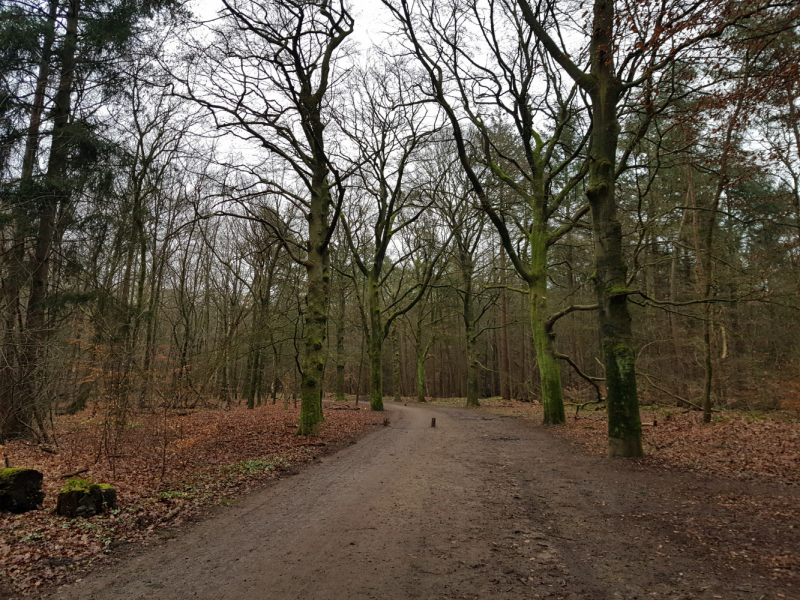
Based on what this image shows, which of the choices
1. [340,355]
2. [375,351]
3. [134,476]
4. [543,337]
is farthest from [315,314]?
[340,355]

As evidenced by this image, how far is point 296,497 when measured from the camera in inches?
254

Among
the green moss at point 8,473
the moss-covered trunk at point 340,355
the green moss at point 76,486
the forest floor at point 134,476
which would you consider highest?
the moss-covered trunk at point 340,355

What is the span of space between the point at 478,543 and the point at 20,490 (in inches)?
218

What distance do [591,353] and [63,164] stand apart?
27.2m

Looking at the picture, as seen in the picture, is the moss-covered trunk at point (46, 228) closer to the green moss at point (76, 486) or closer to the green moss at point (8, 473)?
the green moss at point (8, 473)

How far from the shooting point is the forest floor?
168 inches

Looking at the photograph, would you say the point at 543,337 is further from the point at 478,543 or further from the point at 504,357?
the point at 504,357

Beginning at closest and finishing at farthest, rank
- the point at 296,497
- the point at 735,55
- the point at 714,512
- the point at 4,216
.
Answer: the point at 714,512 → the point at 296,497 → the point at 735,55 → the point at 4,216

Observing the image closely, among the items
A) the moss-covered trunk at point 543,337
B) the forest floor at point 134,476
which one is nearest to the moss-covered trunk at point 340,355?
the forest floor at point 134,476

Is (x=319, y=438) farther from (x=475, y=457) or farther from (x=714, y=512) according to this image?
(x=714, y=512)

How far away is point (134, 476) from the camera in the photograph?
7.40 meters

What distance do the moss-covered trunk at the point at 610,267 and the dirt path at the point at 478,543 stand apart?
113 centimetres

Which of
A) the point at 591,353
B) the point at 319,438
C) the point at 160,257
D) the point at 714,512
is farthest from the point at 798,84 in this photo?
the point at 591,353

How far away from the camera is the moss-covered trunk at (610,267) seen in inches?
336
